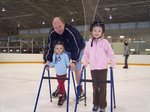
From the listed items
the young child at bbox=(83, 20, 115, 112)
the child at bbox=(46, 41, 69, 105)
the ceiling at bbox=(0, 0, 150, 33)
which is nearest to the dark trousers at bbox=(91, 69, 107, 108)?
the young child at bbox=(83, 20, 115, 112)

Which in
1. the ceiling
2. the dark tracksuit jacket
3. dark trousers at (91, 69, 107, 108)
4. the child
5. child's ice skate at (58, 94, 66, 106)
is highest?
the ceiling

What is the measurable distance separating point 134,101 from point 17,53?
9148 mm

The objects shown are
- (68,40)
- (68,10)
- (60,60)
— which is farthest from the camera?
(68,10)

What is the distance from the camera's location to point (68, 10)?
58.7ft

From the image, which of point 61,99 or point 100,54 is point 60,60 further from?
point 100,54

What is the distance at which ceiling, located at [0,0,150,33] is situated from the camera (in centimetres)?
1580

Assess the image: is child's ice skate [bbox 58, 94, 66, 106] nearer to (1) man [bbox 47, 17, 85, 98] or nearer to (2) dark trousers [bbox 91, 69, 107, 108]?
(1) man [bbox 47, 17, 85, 98]

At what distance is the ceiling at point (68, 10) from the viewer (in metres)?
15.8

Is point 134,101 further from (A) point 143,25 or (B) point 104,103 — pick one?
(A) point 143,25

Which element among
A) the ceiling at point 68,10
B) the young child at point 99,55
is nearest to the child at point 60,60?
the young child at point 99,55

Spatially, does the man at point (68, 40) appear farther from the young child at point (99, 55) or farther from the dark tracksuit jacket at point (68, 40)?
the young child at point (99, 55)

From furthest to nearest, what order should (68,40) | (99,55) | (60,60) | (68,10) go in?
(68,10)
(68,40)
(60,60)
(99,55)

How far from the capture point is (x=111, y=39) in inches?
457

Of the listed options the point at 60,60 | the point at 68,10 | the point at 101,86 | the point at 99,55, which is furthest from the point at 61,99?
the point at 68,10
